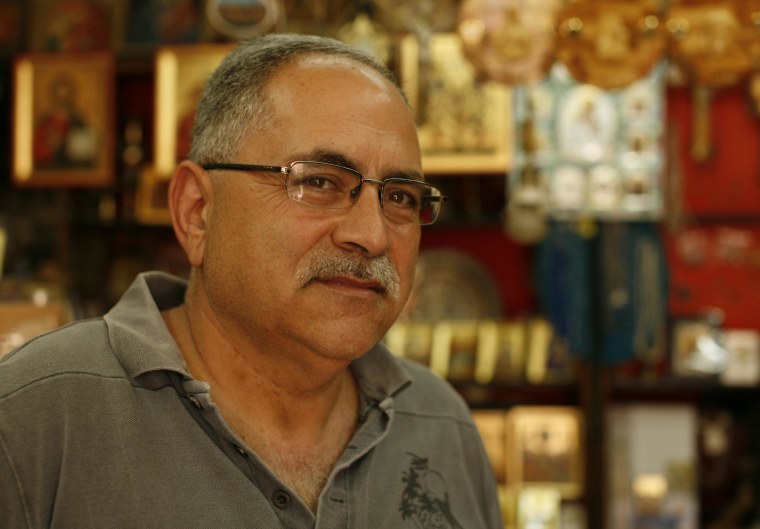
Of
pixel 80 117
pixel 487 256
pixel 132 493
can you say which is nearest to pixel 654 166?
pixel 487 256

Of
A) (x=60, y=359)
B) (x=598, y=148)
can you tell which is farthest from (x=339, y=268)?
(x=598, y=148)

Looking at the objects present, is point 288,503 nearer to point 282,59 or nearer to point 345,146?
point 345,146

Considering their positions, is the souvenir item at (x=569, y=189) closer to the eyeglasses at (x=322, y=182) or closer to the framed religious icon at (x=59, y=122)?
the framed religious icon at (x=59, y=122)

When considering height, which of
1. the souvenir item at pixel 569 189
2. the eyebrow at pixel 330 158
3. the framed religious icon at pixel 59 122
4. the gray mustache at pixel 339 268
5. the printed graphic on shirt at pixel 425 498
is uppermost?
the framed religious icon at pixel 59 122

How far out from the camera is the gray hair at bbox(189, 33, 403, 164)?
4.64 feet

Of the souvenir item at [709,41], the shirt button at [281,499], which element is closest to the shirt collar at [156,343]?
the shirt button at [281,499]

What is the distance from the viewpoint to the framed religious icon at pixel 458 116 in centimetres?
430

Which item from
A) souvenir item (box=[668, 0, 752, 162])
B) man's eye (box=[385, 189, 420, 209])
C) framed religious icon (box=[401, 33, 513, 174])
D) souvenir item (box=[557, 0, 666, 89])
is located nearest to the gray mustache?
man's eye (box=[385, 189, 420, 209])

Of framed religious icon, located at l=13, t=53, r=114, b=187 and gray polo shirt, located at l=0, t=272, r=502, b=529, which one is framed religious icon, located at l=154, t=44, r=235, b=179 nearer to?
framed religious icon, located at l=13, t=53, r=114, b=187

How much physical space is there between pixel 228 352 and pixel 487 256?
337 cm

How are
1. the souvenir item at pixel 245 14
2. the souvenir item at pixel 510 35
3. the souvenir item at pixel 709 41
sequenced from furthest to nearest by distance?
the souvenir item at pixel 245 14, the souvenir item at pixel 510 35, the souvenir item at pixel 709 41

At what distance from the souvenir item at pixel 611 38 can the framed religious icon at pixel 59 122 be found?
262 cm

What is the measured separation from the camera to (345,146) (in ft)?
4.51

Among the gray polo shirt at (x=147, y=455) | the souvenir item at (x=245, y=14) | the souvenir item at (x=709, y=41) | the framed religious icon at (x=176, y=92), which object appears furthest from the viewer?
the framed religious icon at (x=176, y=92)
